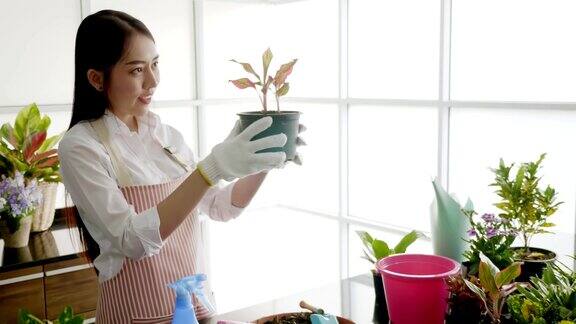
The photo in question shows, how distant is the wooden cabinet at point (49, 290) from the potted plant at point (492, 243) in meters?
1.63

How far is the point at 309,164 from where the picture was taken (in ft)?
12.6

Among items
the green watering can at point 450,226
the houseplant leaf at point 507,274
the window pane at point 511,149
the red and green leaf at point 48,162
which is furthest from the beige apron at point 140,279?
the window pane at point 511,149

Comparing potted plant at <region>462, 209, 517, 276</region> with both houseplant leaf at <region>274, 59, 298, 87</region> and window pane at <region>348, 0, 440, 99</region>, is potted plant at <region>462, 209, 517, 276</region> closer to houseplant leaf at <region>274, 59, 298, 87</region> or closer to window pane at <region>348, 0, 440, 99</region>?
houseplant leaf at <region>274, 59, 298, 87</region>

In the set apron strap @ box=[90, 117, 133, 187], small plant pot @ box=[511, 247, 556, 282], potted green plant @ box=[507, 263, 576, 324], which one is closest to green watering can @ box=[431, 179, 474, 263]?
small plant pot @ box=[511, 247, 556, 282]

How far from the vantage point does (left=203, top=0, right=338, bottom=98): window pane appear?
3.42m

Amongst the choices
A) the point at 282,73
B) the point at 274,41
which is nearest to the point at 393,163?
the point at 274,41

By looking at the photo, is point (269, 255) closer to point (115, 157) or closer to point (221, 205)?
point (221, 205)

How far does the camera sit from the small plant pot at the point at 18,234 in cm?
237

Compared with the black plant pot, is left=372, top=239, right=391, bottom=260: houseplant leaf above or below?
above

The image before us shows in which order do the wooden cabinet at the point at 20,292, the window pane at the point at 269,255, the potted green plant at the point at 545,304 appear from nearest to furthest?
the potted green plant at the point at 545,304, the wooden cabinet at the point at 20,292, the window pane at the point at 269,255

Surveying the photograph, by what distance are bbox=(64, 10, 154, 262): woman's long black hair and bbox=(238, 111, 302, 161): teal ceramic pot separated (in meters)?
0.42

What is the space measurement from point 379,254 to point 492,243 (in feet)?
0.96

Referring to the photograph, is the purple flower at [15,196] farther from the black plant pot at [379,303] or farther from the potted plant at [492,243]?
the potted plant at [492,243]

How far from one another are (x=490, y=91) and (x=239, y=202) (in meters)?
1.56
